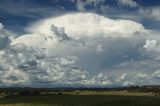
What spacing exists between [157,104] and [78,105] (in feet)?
156

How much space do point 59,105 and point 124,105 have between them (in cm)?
3935

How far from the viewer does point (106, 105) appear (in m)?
198

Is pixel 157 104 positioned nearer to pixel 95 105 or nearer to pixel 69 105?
pixel 95 105

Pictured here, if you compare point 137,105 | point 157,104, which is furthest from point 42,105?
point 157,104

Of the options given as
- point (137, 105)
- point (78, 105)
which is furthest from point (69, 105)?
point (137, 105)

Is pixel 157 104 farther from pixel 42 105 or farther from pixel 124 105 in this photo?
Result: pixel 42 105

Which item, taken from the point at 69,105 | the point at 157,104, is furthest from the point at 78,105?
the point at 157,104

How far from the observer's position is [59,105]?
198375 millimetres

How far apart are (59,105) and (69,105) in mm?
6650

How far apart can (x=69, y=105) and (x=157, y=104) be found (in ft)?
174

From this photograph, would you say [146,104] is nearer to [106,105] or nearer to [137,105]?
[137,105]

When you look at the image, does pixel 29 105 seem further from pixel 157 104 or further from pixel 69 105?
pixel 157 104

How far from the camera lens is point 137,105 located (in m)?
194

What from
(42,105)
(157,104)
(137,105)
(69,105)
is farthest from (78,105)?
(157,104)
